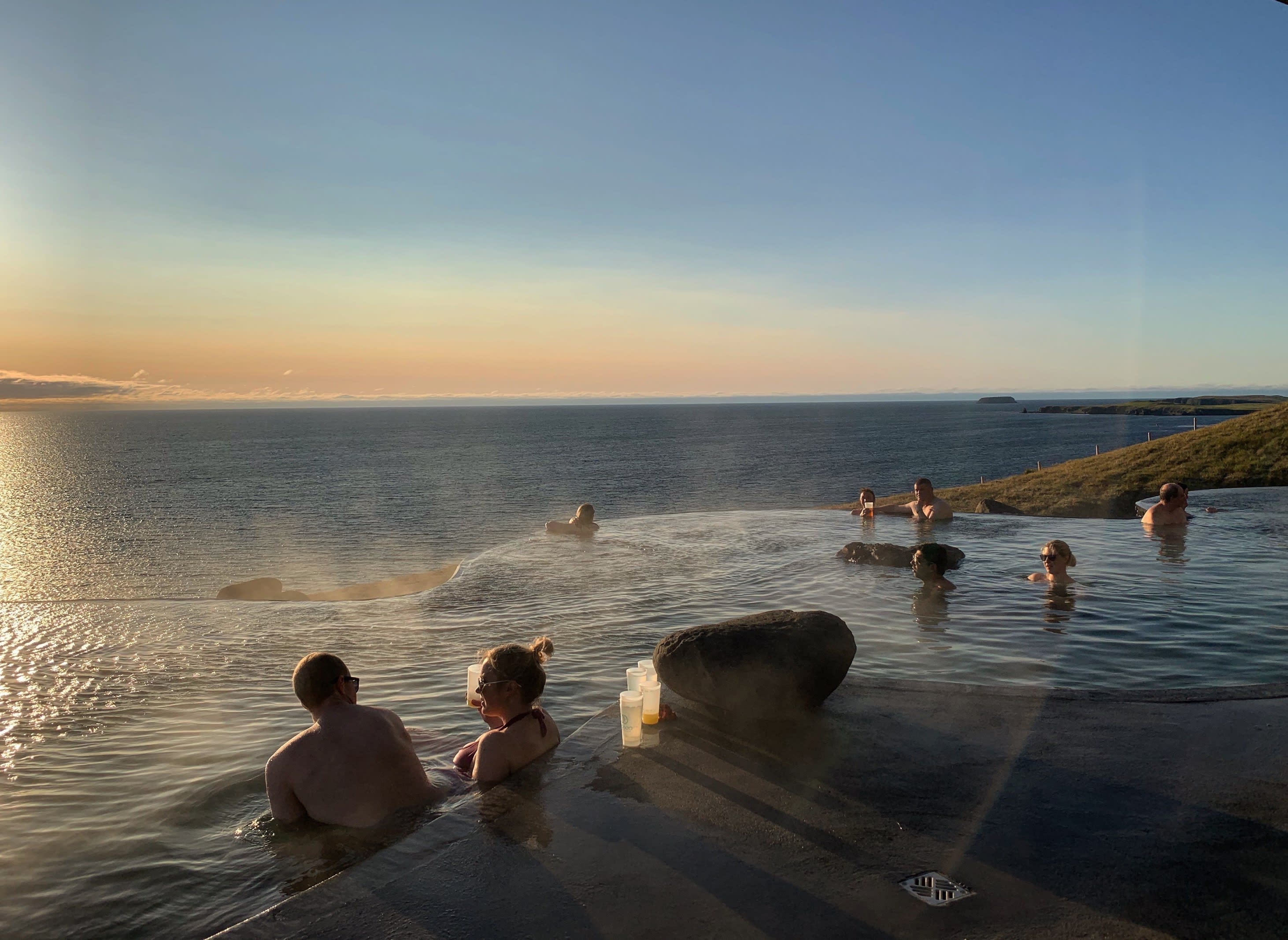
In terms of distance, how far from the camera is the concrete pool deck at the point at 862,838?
3.94 metres

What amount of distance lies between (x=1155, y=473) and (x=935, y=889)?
89.5 feet

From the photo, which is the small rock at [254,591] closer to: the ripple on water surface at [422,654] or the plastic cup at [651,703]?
the ripple on water surface at [422,654]

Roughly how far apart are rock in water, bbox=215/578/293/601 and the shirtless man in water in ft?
46.8

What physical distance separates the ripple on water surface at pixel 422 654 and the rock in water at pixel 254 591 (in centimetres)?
260

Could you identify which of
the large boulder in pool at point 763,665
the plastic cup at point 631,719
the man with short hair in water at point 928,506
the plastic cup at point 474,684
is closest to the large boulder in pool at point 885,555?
the man with short hair in water at point 928,506

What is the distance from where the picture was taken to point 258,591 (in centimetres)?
1939

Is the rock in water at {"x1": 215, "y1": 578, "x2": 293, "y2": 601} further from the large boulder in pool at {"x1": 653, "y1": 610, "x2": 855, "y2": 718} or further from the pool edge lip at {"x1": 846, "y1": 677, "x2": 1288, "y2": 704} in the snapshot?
the pool edge lip at {"x1": 846, "y1": 677, "x2": 1288, "y2": 704}

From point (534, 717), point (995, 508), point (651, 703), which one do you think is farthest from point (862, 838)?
point (995, 508)

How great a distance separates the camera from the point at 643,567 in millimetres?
17016

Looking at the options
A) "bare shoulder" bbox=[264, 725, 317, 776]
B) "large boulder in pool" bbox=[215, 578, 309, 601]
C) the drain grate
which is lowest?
"large boulder in pool" bbox=[215, 578, 309, 601]

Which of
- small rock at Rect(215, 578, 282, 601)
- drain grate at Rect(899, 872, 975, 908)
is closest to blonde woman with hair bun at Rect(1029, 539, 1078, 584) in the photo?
drain grate at Rect(899, 872, 975, 908)

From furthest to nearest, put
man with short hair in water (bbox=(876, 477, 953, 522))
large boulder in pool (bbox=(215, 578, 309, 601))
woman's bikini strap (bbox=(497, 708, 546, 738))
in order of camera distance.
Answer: man with short hair in water (bbox=(876, 477, 953, 522)), large boulder in pool (bbox=(215, 578, 309, 601)), woman's bikini strap (bbox=(497, 708, 546, 738))

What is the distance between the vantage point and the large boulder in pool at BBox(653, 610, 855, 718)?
22.3 feet

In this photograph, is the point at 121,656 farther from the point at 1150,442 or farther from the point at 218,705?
the point at 1150,442
